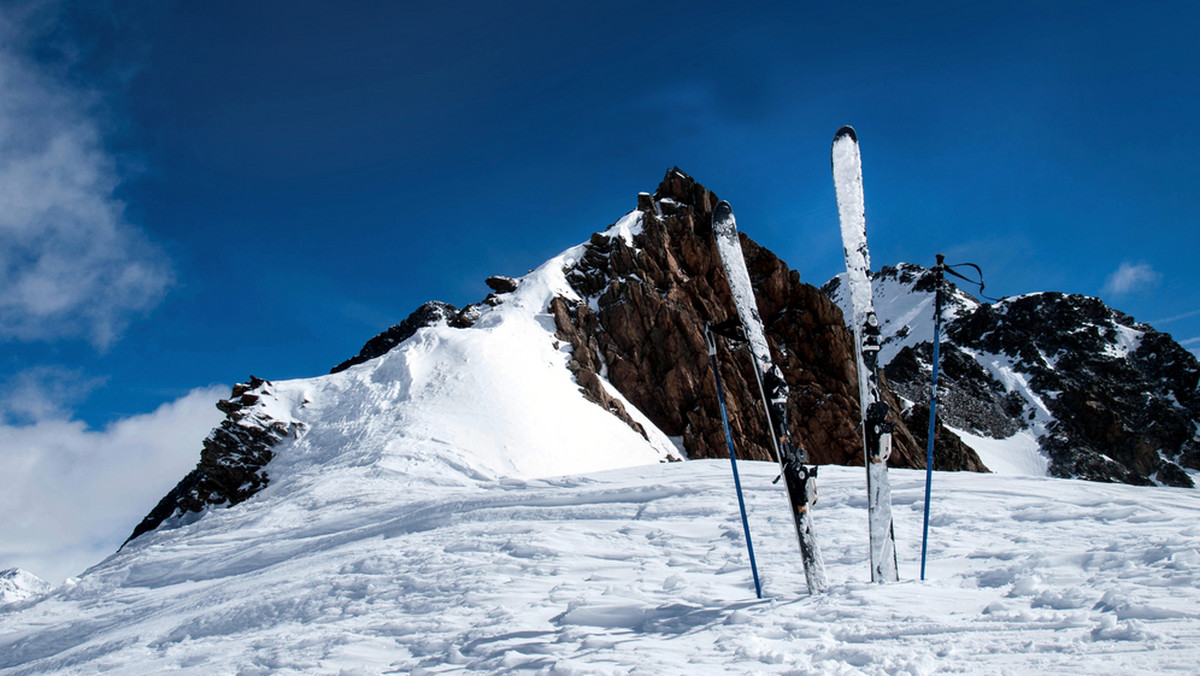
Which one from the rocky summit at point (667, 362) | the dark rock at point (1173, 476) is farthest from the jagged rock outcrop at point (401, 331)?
the dark rock at point (1173, 476)

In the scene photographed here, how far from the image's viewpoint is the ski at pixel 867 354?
258 inches

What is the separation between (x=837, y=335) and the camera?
150 ft

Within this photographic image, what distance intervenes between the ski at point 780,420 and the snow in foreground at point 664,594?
45cm

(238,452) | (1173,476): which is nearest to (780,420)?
(238,452)

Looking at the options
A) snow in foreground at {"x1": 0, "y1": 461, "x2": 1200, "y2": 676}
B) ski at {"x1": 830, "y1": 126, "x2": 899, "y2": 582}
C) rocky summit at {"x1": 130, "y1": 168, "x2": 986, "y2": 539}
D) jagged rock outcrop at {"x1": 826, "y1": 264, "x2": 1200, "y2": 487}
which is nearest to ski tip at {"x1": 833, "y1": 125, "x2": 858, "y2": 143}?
ski at {"x1": 830, "y1": 126, "x2": 899, "y2": 582}

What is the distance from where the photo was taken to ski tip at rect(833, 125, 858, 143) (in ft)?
27.1

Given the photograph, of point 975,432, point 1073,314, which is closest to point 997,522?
point 975,432

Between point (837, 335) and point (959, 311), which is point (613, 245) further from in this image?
point (959, 311)

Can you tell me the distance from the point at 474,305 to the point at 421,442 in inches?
944

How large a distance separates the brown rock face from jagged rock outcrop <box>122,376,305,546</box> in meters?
17.2

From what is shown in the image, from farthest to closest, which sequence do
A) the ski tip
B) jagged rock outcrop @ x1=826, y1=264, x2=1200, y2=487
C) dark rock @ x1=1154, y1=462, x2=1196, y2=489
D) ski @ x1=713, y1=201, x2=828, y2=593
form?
jagged rock outcrop @ x1=826, y1=264, x2=1200, y2=487 → dark rock @ x1=1154, y1=462, x2=1196, y2=489 → the ski tip → ski @ x1=713, y1=201, x2=828, y2=593

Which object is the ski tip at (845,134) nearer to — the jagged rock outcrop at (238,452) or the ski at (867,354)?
the ski at (867,354)

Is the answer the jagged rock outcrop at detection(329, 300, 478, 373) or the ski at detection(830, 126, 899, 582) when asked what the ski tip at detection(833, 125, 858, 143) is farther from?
the jagged rock outcrop at detection(329, 300, 478, 373)

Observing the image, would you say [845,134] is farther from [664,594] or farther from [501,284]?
[501,284]
